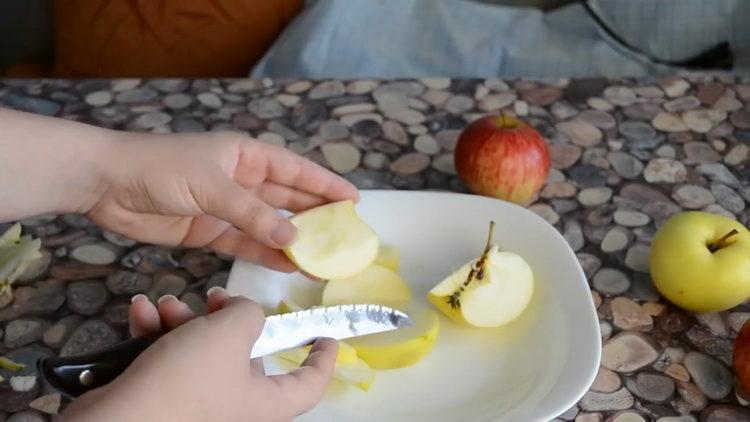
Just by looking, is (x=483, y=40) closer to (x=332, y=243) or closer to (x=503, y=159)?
(x=503, y=159)

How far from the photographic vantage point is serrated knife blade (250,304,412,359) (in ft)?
2.24

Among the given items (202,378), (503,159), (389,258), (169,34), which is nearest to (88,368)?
(202,378)

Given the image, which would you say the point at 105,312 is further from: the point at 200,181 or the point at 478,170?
the point at 478,170

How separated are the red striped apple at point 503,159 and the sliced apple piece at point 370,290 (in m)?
0.17

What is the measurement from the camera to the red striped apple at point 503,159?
915 millimetres

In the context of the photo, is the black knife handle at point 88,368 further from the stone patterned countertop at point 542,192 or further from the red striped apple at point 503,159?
the red striped apple at point 503,159

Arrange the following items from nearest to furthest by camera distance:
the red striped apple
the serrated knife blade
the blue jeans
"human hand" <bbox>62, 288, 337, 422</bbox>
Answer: "human hand" <bbox>62, 288, 337, 422</bbox>
the serrated knife blade
the red striped apple
the blue jeans

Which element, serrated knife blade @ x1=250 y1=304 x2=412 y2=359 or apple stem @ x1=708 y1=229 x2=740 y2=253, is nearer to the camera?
serrated knife blade @ x1=250 y1=304 x2=412 y2=359

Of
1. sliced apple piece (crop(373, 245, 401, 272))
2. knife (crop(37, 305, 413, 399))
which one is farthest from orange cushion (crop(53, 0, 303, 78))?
knife (crop(37, 305, 413, 399))

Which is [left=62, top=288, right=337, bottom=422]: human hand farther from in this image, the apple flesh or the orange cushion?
the orange cushion

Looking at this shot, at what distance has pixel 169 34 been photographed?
4.49 ft

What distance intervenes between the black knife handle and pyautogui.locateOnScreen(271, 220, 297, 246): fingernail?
183mm

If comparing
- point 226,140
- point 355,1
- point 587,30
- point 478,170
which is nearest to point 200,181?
point 226,140

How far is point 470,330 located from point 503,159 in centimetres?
20
